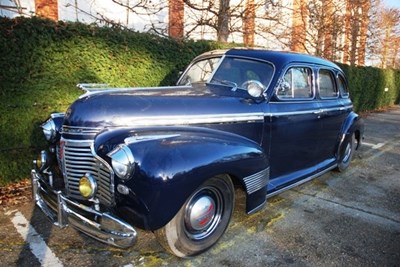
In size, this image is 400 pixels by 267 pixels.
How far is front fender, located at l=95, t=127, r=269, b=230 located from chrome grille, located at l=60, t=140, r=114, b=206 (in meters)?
0.12

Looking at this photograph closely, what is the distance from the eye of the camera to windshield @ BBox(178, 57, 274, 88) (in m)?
3.97

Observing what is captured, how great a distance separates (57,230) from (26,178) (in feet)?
5.61

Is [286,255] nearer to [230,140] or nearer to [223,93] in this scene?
[230,140]

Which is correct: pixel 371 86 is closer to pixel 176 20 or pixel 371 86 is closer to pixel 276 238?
pixel 176 20

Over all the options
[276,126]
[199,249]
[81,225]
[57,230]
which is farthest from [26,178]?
[276,126]

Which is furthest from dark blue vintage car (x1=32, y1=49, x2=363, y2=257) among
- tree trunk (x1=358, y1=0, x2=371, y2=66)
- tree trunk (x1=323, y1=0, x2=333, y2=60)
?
tree trunk (x1=358, y1=0, x2=371, y2=66)

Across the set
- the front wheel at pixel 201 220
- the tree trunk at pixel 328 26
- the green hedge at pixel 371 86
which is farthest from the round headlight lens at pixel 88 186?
the tree trunk at pixel 328 26

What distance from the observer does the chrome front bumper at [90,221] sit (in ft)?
8.18

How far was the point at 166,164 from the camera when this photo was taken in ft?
8.42

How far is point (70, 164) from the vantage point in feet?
9.99

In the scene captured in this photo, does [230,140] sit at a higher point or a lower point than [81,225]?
higher

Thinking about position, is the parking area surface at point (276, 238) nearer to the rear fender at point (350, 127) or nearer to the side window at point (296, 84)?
the rear fender at point (350, 127)

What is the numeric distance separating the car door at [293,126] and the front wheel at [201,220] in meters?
0.85

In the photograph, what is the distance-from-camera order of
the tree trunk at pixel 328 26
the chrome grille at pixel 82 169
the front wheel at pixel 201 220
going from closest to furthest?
the chrome grille at pixel 82 169 → the front wheel at pixel 201 220 → the tree trunk at pixel 328 26
